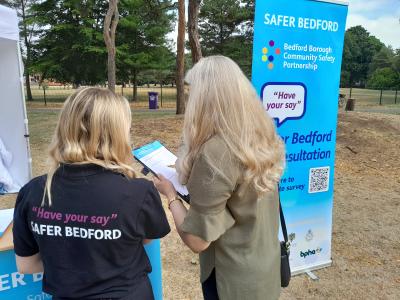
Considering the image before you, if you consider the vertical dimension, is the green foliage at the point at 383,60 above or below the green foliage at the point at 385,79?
above

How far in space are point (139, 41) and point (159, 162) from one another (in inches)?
1010

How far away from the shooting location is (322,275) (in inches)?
127

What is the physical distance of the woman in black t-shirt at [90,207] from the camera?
117cm

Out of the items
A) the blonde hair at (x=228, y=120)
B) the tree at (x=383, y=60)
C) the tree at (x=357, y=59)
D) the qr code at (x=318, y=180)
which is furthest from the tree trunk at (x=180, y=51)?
the tree at (x=357, y=59)

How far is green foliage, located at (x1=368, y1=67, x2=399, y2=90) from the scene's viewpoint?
44125 millimetres

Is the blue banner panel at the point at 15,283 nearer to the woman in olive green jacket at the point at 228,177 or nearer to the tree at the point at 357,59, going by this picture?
the woman in olive green jacket at the point at 228,177

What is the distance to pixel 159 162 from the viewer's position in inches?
68.9

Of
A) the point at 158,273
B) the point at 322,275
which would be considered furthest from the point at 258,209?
the point at 322,275

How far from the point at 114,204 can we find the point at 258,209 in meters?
0.57

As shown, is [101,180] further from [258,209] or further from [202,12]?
[202,12]

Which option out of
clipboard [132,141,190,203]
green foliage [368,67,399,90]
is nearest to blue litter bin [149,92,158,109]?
clipboard [132,141,190,203]

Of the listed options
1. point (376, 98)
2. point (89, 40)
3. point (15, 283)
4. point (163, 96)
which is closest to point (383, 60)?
point (376, 98)

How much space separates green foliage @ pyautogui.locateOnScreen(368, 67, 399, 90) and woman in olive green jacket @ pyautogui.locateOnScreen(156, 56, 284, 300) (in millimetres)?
48171

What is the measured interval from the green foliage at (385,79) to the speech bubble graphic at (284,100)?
153ft
